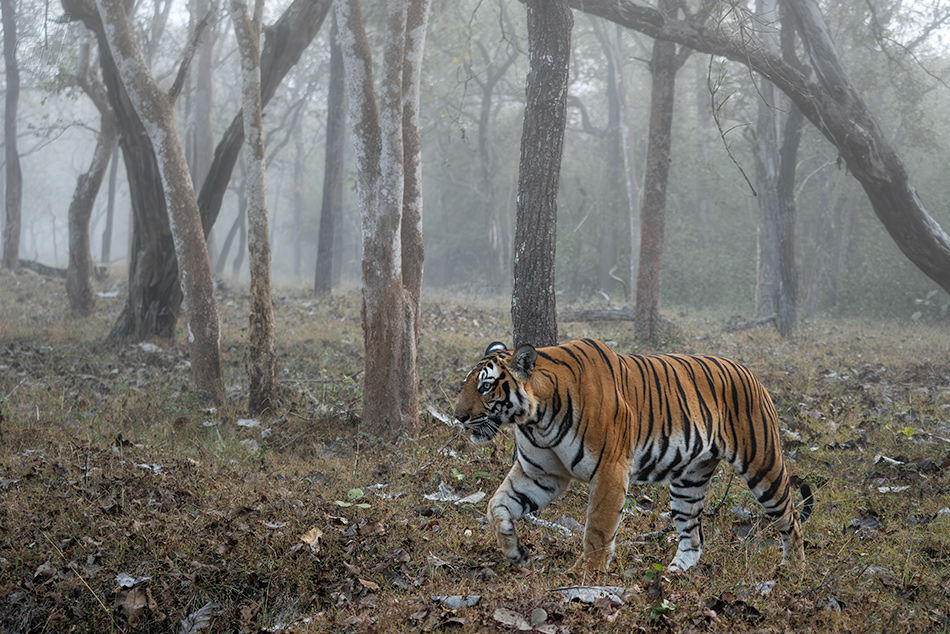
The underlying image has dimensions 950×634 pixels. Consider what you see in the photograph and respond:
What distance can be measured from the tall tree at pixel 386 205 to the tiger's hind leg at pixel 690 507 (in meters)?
3.37

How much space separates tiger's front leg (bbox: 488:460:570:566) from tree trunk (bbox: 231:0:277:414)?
4.76 m

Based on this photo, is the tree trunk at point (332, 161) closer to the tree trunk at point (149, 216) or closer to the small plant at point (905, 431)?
the tree trunk at point (149, 216)

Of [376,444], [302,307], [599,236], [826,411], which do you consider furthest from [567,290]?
[376,444]

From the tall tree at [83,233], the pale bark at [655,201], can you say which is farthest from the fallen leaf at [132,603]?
the tall tree at [83,233]

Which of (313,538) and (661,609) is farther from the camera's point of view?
(313,538)

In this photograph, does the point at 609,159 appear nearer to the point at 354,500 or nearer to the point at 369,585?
the point at 354,500

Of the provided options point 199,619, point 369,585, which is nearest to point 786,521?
point 369,585

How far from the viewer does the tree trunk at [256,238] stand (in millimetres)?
8586

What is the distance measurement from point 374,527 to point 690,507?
2174 millimetres

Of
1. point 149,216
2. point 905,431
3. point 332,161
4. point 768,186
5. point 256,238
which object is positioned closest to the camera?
point 905,431

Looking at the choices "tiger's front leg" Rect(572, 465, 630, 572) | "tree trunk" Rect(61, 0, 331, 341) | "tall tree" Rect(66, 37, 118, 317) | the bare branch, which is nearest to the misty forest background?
"tall tree" Rect(66, 37, 118, 317)

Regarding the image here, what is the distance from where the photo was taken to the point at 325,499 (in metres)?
5.73

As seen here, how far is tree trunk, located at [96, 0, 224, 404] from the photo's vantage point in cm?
938

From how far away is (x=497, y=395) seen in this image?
14.1 ft
